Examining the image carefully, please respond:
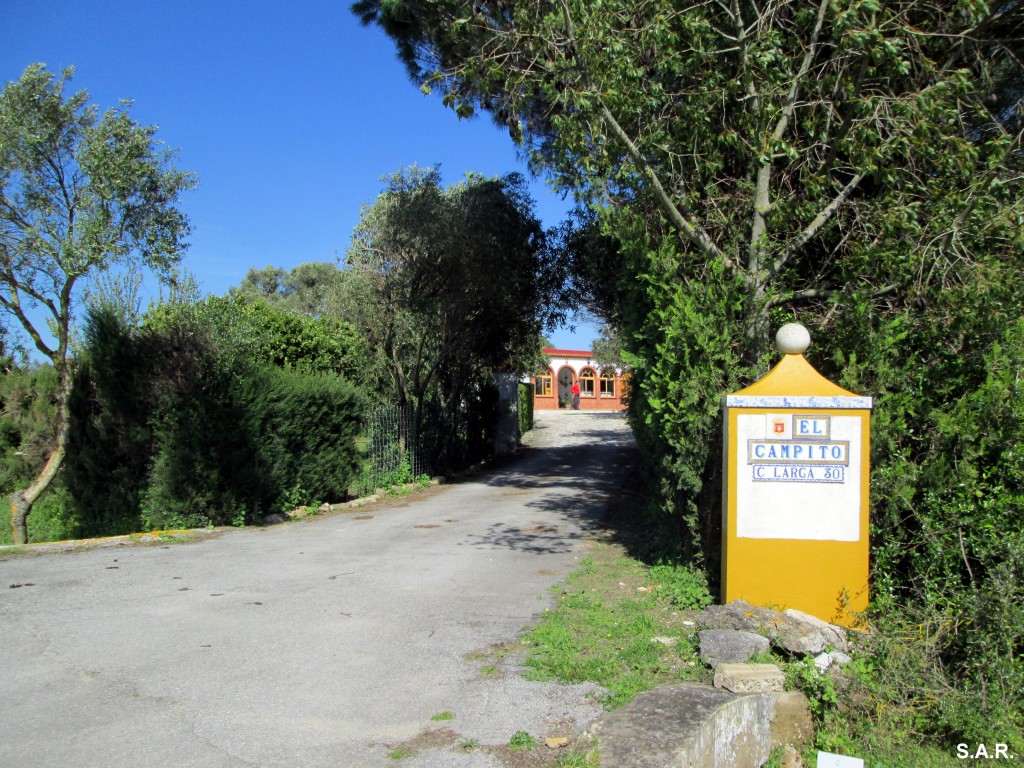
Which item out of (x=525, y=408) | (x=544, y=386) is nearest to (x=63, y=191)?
(x=525, y=408)

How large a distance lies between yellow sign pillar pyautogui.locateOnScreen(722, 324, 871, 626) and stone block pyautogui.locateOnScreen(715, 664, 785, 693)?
51.5 inches

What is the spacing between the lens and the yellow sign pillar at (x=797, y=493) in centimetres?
569

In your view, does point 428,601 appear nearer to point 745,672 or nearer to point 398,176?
point 745,672

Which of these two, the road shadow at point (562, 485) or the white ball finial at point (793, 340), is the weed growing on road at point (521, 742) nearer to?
the white ball finial at point (793, 340)

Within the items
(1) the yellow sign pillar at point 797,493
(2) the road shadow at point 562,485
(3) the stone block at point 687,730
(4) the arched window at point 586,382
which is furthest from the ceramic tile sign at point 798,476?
(4) the arched window at point 586,382

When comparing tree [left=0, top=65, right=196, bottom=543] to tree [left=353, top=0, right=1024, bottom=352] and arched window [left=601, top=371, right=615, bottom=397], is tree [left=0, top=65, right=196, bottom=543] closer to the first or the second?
tree [left=353, top=0, right=1024, bottom=352]

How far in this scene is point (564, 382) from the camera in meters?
55.3

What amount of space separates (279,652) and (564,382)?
5021 cm

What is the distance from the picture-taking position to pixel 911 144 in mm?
7027

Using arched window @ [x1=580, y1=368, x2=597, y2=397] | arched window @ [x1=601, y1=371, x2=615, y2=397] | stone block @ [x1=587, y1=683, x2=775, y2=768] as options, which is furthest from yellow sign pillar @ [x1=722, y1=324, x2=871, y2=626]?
arched window @ [x1=601, y1=371, x2=615, y2=397]

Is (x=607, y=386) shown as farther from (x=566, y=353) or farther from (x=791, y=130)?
(x=791, y=130)

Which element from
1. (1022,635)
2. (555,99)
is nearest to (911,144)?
(555,99)

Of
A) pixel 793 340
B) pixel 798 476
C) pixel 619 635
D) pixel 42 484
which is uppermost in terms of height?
pixel 793 340

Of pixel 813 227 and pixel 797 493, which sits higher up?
pixel 813 227
